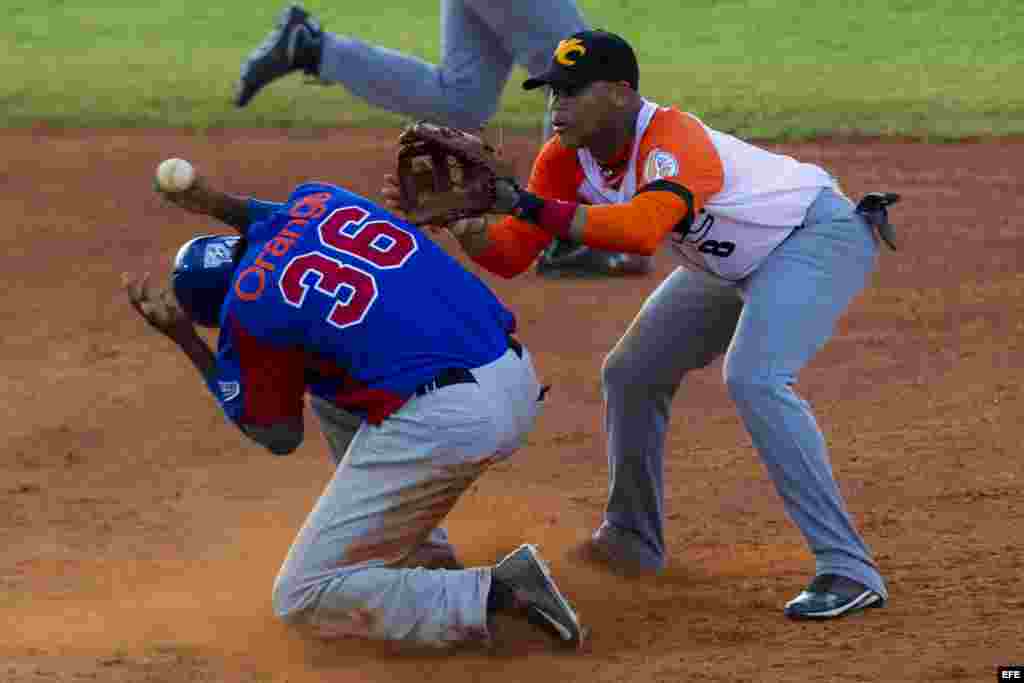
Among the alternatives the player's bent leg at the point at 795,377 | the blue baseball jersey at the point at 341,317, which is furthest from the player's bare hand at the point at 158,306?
the player's bent leg at the point at 795,377

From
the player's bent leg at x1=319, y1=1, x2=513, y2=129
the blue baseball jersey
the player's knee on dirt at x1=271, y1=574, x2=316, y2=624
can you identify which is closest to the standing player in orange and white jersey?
the blue baseball jersey

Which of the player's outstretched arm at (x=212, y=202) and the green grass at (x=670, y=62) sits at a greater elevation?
the player's outstretched arm at (x=212, y=202)

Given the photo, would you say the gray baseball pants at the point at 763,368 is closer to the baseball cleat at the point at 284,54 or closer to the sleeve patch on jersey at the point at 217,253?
the sleeve patch on jersey at the point at 217,253

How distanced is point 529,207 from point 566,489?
1.80m

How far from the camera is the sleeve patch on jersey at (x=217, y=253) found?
4.93 metres

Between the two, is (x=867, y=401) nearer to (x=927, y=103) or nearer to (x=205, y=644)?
(x=205, y=644)

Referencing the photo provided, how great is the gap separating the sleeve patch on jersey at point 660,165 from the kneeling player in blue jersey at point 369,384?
58 cm

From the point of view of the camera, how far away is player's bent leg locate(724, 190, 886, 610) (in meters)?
5.02

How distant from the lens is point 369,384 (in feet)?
16.0

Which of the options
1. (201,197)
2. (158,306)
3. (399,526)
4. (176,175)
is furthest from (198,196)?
(399,526)

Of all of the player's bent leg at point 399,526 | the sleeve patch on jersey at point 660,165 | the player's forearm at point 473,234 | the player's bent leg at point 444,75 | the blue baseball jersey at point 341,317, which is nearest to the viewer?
the blue baseball jersey at point 341,317

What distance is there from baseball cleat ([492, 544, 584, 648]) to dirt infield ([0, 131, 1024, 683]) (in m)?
0.08

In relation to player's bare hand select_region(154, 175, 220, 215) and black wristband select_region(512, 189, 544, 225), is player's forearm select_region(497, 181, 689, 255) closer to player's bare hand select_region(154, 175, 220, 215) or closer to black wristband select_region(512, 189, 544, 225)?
black wristband select_region(512, 189, 544, 225)

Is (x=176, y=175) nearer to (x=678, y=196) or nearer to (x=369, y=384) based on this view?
(x=369, y=384)
